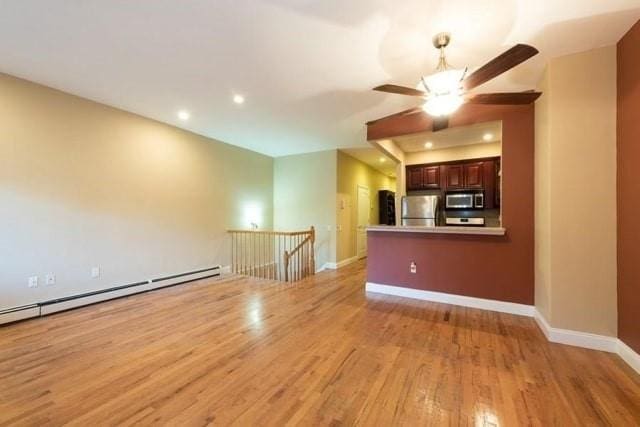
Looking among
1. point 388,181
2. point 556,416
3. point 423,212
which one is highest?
point 388,181

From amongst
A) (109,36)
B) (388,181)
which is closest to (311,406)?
(109,36)

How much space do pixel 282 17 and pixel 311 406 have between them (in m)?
2.79

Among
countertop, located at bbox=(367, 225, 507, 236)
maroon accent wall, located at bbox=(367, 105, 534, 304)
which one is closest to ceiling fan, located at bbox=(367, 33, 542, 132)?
maroon accent wall, located at bbox=(367, 105, 534, 304)

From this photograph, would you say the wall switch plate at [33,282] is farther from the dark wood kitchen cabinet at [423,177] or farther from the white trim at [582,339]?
the dark wood kitchen cabinet at [423,177]

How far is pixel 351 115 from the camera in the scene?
4.06m

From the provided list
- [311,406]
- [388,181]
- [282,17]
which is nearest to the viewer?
[311,406]

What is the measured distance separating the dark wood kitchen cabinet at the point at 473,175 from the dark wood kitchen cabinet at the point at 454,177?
72mm

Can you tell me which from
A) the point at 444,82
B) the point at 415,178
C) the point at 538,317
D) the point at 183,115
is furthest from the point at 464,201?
the point at 183,115

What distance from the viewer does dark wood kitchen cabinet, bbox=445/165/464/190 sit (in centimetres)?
551

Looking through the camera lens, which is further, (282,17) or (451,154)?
(451,154)

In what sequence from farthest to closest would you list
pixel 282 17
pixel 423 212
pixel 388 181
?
pixel 388 181 < pixel 423 212 < pixel 282 17

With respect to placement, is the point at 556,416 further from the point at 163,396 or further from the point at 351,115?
the point at 351,115

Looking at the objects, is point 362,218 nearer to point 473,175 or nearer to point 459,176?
point 459,176

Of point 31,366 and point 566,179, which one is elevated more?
point 566,179
